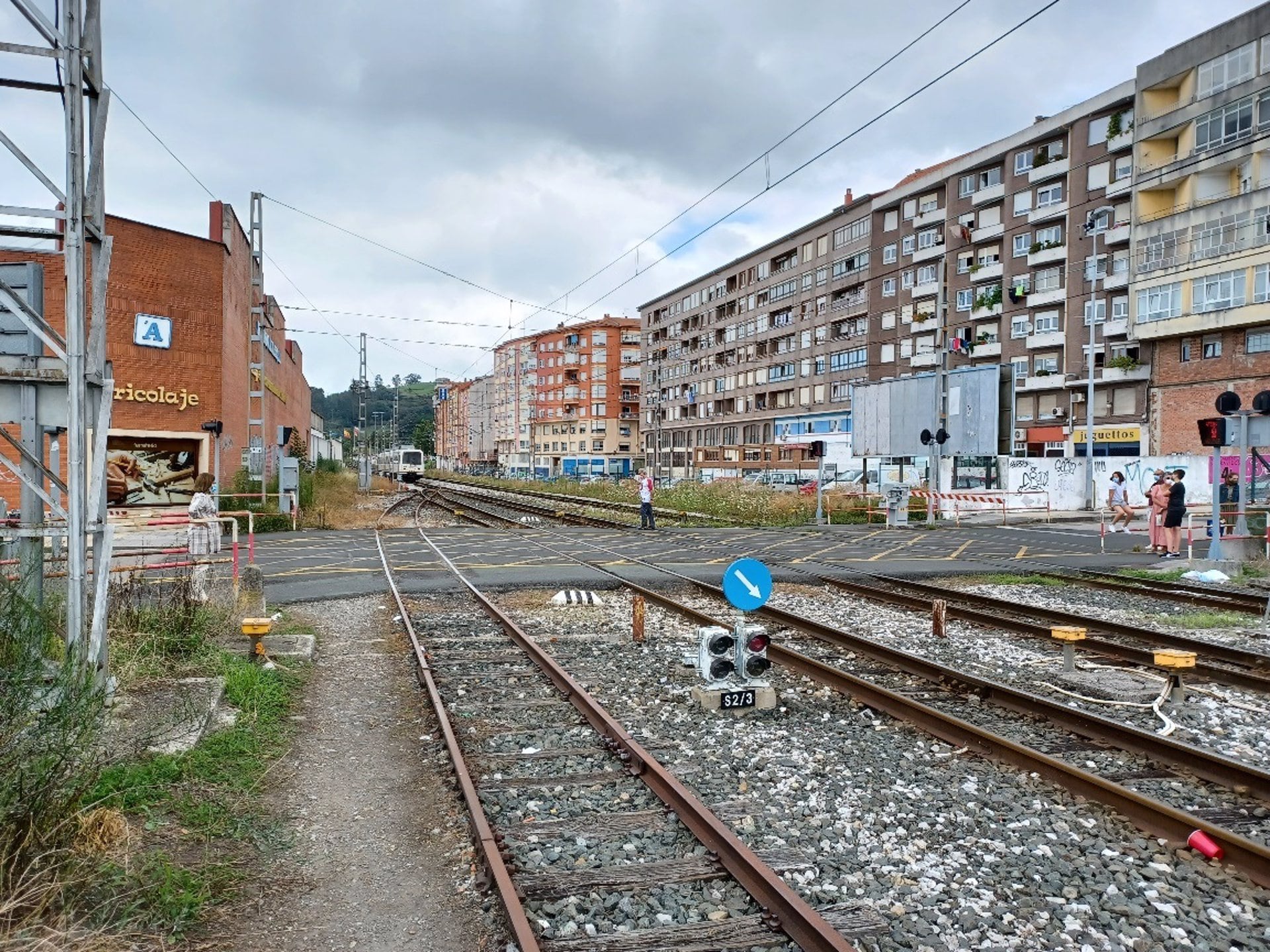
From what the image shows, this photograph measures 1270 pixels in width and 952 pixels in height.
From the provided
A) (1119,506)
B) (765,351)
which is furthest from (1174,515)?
(765,351)

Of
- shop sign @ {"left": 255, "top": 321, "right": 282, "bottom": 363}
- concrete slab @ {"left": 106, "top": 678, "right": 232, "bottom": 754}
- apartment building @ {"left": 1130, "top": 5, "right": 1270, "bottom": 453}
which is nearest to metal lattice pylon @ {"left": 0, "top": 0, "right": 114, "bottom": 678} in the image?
concrete slab @ {"left": 106, "top": 678, "right": 232, "bottom": 754}

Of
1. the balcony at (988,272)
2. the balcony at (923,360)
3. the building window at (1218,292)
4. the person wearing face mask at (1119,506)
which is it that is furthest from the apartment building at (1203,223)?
the person wearing face mask at (1119,506)

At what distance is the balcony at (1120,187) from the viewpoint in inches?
1812

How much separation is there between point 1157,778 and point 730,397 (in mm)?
80088

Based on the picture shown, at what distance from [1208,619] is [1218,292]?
35619mm

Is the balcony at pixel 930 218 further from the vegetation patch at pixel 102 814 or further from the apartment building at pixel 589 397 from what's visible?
the vegetation patch at pixel 102 814

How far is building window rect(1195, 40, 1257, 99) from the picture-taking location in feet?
127

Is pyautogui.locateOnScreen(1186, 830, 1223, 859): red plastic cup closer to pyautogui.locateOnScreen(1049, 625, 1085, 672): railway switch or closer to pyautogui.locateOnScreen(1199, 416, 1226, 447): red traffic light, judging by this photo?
pyautogui.locateOnScreen(1049, 625, 1085, 672): railway switch

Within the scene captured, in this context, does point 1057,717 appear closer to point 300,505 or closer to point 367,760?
point 367,760

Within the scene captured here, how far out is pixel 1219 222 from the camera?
40.4 metres

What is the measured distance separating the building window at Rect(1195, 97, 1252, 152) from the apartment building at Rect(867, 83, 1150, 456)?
460cm

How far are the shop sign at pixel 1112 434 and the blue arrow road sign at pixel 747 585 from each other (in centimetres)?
4552

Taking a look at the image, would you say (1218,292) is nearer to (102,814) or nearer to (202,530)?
(202,530)

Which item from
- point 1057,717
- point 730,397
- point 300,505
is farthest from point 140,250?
point 730,397
